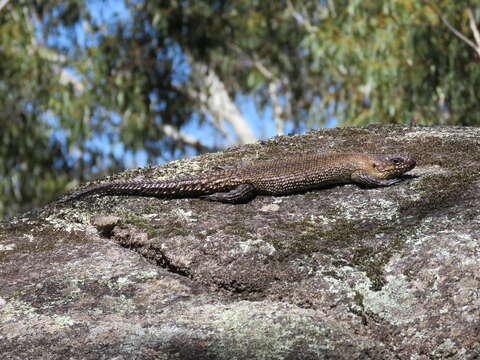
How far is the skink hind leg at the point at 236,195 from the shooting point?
4.66 metres

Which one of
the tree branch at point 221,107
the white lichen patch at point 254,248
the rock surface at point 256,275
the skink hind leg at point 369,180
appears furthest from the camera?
the tree branch at point 221,107

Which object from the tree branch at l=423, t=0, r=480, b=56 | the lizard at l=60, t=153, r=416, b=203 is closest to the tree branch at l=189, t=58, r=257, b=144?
the tree branch at l=423, t=0, r=480, b=56

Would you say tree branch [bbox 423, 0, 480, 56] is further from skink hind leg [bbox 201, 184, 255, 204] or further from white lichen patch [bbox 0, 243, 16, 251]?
white lichen patch [bbox 0, 243, 16, 251]

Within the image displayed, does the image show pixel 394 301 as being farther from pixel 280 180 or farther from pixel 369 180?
pixel 280 180

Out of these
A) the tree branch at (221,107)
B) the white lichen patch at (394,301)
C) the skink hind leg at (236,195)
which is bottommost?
the white lichen patch at (394,301)

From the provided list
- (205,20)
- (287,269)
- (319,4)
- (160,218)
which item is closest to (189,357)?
(287,269)

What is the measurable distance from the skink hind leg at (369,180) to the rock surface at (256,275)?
0.21 feet

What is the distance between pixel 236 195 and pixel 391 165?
104cm

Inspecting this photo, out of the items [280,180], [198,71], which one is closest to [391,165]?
[280,180]

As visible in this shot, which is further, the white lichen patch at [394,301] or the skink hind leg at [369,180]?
the skink hind leg at [369,180]

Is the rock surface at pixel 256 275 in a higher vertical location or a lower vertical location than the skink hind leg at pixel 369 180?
lower

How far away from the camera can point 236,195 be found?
4684 mm


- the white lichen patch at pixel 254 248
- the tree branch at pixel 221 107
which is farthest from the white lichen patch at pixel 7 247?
the tree branch at pixel 221 107

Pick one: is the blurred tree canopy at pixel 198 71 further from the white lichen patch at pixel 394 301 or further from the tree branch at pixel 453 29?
the white lichen patch at pixel 394 301
